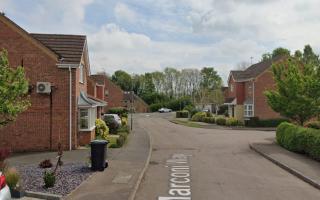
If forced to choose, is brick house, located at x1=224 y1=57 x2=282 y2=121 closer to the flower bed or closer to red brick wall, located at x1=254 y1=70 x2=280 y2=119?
red brick wall, located at x1=254 y1=70 x2=280 y2=119

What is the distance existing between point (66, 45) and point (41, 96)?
3.72 meters

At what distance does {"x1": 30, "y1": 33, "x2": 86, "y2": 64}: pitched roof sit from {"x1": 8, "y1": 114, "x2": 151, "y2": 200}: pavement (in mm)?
4820

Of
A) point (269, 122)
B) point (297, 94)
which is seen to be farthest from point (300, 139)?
point (269, 122)

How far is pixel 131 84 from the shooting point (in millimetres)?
127312

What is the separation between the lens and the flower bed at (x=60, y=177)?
12383 millimetres

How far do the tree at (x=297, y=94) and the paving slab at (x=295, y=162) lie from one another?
3.09 metres

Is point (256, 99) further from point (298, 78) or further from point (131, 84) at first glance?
point (131, 84)

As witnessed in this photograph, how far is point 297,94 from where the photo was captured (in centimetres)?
2625

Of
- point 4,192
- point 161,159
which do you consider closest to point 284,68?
point 161,159

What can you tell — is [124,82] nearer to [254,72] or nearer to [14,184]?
[254,72]

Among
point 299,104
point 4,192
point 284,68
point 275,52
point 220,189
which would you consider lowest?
point 220,189

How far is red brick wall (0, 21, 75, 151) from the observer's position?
22688mm

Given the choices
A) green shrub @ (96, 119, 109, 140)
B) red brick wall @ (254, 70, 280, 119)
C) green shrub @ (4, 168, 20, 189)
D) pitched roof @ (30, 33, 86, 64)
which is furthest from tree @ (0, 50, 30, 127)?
red brick wall @ (254, 70, 280, 119)

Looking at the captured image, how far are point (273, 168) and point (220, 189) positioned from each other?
18.4 feet
